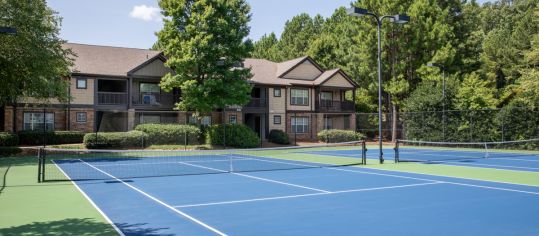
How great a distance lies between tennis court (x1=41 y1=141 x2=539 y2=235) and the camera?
8297 mm

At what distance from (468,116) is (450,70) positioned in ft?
42.4

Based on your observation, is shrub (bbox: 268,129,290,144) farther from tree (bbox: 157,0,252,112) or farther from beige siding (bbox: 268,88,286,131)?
tree (bbox: 157,0,252,112)

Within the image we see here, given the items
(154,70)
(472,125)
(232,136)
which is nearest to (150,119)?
(154,70)

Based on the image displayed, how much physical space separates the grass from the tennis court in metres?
0.39

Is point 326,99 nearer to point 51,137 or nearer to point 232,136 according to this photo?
point 232,136

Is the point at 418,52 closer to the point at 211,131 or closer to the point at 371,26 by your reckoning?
the point at 371,26

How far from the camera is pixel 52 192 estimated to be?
12844 mm

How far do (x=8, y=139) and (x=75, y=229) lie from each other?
25.5 meters

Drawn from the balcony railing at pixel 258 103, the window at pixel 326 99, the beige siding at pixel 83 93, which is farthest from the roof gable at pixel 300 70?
the beige siding at pixel 83 93

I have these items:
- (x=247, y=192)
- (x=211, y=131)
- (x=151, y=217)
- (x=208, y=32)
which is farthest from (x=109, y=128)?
(x=151, y=217)

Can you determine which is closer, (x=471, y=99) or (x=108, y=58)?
(x=471, y=99)

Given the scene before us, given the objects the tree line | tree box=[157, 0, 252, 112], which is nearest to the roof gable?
the tree line

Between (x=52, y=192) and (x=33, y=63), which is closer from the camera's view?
(x=52, y=192)

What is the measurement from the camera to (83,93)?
3612cm
